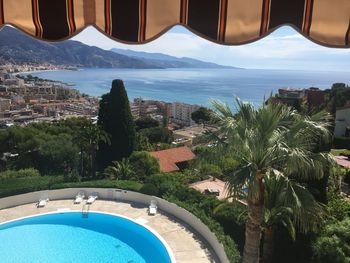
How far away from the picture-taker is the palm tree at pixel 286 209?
8.48 meters

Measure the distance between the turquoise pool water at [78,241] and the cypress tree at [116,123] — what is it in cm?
891

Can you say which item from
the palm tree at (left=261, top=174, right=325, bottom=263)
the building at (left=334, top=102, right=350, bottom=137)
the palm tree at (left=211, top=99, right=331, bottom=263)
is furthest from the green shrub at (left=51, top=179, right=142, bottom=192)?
the building at (left=334, top=102, right=350, bottom=137)

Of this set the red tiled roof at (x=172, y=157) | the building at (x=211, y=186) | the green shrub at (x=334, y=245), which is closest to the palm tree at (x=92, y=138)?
the red tiled roof at (x=172, y=157)

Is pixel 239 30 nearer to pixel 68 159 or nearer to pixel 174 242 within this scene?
pixel 174 242

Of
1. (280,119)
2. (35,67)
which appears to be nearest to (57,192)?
(280,119)

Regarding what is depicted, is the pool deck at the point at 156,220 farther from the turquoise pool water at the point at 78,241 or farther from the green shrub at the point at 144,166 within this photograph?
the green shrub at the point at 144,166

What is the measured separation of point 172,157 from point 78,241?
1379 centimetres

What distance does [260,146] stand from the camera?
8.38 metres

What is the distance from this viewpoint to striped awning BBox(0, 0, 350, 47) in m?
2.21

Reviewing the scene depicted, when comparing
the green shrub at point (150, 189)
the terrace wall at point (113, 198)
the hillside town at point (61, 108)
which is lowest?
the hillside town at point (61, 108)

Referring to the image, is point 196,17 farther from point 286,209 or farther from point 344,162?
point 344,162

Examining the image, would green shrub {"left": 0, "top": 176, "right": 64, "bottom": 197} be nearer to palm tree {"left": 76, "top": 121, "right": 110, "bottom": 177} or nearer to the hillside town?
palm tree {"left": 76, "top": 121, "right": 110, "bottom": 177}

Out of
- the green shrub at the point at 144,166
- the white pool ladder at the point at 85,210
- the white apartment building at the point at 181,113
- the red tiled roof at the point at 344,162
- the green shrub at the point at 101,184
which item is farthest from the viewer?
the white apartment building at the point at 181,113

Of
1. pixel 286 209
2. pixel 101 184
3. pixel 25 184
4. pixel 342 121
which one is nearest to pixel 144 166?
pixel 101 184
